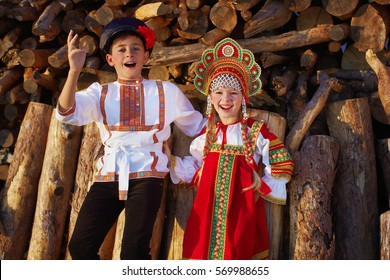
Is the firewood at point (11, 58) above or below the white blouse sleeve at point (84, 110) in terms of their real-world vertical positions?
above

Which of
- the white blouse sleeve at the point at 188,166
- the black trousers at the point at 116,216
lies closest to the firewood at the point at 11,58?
the black trousers at the point at 116,216

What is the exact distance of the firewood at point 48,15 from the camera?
4.32 m

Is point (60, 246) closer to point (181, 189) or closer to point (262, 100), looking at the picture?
point (181, 189)

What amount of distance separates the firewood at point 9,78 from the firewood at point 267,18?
1.90m

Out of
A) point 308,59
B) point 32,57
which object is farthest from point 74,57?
point 308,59

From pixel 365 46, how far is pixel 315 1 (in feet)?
1.77

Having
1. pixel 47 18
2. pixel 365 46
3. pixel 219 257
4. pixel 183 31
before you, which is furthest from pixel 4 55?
pixel 365 46

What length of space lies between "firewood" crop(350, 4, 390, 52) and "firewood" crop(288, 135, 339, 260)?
828 millimetres

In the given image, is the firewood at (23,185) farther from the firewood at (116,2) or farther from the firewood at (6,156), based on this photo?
the firewood at (116,2)

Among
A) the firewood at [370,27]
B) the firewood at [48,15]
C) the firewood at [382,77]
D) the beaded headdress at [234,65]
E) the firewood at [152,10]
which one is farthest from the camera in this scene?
the firewood at [48,15]

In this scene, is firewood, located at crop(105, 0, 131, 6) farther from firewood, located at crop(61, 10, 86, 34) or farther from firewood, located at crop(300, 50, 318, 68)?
firewood, located at crop(300, 50, 318, 68)

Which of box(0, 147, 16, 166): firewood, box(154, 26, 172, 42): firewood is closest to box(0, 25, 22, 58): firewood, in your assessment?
box(0, 147, 16, 166): firewood

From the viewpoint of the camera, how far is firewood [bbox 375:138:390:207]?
382 centimetres

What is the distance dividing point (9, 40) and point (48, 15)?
41cm
